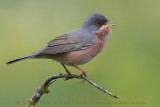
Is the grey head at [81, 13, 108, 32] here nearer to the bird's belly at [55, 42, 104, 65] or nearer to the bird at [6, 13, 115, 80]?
the bird at [6, 13, 115, 80]

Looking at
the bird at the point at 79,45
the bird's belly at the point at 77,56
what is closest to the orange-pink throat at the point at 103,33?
the bird at the point at 79,45

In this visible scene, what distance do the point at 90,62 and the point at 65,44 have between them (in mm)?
2303

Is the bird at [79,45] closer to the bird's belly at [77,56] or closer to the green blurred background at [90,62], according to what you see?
the bird's belly at [77,56]

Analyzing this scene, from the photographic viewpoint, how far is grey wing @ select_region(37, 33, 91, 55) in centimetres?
549

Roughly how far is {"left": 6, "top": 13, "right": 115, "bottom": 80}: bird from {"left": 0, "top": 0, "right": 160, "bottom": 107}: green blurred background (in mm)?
933

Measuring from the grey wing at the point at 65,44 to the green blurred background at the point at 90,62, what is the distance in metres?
1.01

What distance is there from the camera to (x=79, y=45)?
5645 mm

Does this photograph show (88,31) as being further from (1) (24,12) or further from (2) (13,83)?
(1) (24,12)

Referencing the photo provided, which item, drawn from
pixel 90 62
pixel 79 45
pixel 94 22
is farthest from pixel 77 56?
pixel 90 62

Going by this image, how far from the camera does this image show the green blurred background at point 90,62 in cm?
666

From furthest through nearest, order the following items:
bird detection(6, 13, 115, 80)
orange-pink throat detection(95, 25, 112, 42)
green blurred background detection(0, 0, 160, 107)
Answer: green blurred background detection(0, 0, 160, 107)
orange-pink throat detection(95, 25, 112, 42)
bird detection(6, 13, 115, 80)

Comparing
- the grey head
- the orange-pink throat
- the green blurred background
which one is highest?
the grey head

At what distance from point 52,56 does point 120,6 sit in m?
4.36

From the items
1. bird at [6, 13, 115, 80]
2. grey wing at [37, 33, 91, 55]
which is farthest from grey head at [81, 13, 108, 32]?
grey wing at [37, 33, 91, 55]
